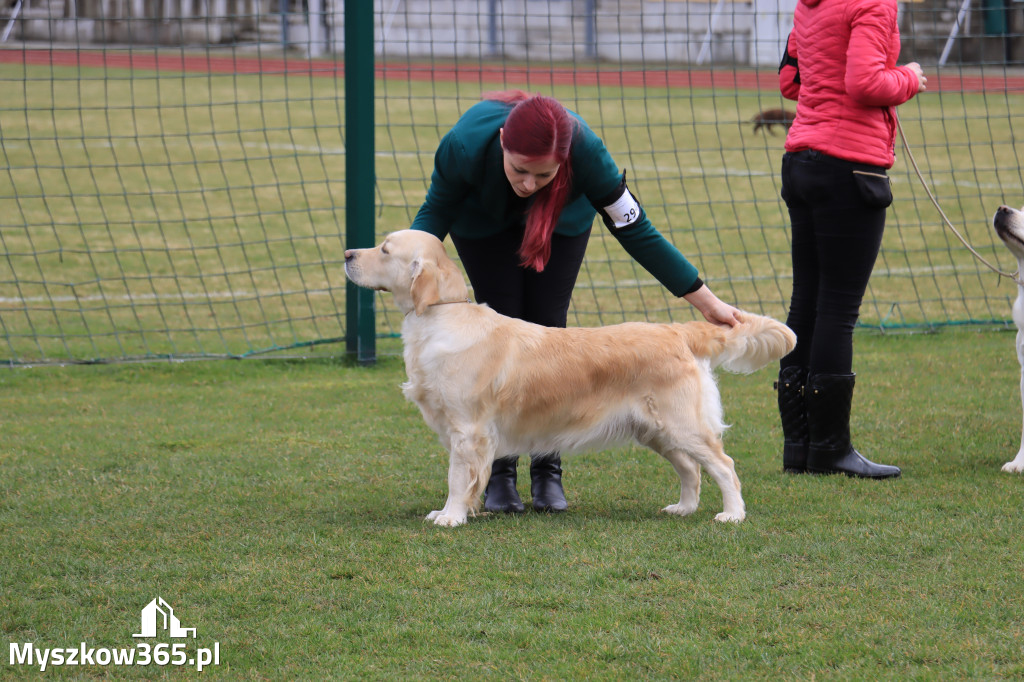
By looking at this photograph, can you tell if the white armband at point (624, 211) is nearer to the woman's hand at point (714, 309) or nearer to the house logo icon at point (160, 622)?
the woman's hand at point (714, 309)

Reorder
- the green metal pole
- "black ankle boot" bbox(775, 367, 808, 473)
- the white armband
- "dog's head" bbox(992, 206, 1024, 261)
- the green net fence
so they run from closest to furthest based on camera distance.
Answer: the white armband
"dog's head" bbox(992, 206, 1024, 261)
"black ankle boot" bbox(775, 367, 808, 473)
the green metal pole
the green net fence

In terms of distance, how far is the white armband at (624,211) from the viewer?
3.97 m

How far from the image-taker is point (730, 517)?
3947mm

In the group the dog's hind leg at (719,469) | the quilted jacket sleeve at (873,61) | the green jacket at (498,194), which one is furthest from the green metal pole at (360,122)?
the quilted jacket sleeve at (873,61)

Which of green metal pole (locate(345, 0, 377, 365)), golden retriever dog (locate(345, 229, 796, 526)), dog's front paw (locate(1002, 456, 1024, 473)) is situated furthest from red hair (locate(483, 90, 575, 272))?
green metal pole (locate(345, 0, 377, 365))

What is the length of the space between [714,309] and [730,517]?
0.74 meters

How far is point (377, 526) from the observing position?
12.9ft

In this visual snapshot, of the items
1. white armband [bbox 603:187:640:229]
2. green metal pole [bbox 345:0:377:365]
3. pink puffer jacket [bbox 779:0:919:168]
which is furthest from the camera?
green metal pole [bbox 345:0:377:365]

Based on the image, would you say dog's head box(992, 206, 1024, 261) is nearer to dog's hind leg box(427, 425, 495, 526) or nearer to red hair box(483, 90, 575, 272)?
red hair box(483, 90, 575, 272)

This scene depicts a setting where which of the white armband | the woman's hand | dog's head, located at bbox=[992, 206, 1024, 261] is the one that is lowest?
the woman's hand

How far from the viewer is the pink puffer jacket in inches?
160

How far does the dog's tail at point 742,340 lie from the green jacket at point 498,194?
0.63ft

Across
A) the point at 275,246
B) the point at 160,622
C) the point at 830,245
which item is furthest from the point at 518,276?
the point at 275,246

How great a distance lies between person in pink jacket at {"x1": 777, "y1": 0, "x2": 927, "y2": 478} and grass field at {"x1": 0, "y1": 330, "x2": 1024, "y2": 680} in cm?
25
